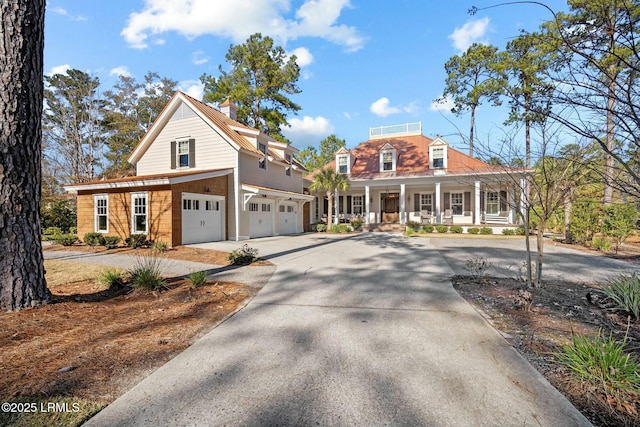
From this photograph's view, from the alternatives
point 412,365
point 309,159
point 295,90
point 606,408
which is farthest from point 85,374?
point 309,159

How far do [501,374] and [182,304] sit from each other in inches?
183

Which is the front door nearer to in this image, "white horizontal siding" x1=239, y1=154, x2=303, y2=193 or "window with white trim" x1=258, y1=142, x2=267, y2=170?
"white horizontal siding" x1=239, y1=154, x2=303, y2=193

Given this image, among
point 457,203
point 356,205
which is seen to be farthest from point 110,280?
point 457,203

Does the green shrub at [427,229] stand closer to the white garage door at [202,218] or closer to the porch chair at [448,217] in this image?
the porch chair at [448,217]

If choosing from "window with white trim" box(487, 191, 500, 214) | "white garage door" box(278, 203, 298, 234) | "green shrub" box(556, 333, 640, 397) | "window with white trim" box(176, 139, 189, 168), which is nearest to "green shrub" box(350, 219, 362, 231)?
"white garage door" box(278, 203, 298, 234)

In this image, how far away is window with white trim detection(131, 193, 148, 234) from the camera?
13227 mm

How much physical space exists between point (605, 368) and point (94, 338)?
5.30m

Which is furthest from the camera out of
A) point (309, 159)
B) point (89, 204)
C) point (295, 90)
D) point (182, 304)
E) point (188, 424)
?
point (309, 159)

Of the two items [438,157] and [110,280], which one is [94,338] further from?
[438,157]

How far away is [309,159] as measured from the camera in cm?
3806

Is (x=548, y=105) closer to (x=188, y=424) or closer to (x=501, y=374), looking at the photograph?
(x=501, y=374)

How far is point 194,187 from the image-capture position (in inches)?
543

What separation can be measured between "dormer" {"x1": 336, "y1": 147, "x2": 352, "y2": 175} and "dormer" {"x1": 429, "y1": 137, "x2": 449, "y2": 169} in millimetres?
6496

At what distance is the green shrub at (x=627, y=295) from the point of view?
4.27m
